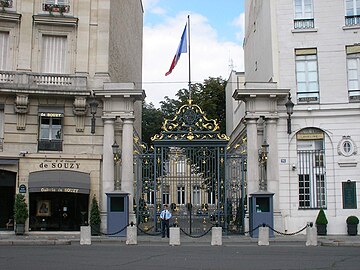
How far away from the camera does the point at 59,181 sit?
24.5 m

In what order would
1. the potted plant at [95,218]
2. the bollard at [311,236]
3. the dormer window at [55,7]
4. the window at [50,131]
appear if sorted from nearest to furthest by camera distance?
the bollard at [311,236], the potted plant at [95,218], the window at [50,131], the dormer window at [55,7]

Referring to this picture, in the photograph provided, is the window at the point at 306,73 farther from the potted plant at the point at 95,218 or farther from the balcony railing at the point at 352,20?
the potted plant at the point at 95,218

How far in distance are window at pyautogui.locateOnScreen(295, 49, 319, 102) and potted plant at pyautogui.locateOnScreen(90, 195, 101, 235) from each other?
11226 mm

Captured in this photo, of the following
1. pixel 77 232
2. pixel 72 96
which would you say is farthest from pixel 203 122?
pixel 77 232

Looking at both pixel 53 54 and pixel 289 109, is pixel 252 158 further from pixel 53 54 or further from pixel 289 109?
pixel 53 54

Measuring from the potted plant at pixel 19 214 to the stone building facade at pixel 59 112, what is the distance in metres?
0.67

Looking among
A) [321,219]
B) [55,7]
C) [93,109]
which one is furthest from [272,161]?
[55,7]

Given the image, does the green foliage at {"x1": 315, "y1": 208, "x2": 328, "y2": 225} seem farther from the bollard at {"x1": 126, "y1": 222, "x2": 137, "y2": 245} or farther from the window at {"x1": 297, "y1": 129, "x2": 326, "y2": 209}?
the bollard at {"x1": 126, "y1": 222, "x2": 137, "y2": 245}

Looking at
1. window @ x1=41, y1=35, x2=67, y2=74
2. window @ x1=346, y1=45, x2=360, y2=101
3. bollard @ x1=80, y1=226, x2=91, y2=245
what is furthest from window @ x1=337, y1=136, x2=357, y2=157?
window @ x1=41, y1=35, x2=67, y2=74

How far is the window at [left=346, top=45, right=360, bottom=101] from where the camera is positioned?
25.8 m

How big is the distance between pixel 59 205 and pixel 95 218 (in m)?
2.26

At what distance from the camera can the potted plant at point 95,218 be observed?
24.4 metres

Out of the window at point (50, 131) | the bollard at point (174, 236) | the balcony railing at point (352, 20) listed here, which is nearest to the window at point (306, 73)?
the balcony railing at point (352, 20)

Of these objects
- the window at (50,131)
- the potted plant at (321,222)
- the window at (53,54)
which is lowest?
the potted plant at (321,222)
